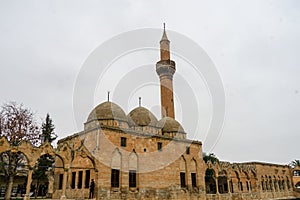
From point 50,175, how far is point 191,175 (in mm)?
13845

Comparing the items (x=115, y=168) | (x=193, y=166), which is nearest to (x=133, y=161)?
(x=115, y=168)

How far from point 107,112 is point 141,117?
370 centimetres

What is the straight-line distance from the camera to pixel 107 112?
75.8 feet

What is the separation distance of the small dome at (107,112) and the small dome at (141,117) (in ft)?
4.72

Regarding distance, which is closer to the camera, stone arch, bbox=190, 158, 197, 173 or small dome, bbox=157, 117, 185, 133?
stone arch, bbox=190, 158, 197, 173

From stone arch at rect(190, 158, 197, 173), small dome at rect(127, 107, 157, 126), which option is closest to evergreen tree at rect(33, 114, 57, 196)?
small dome at rect(127, 107, 157, 126)

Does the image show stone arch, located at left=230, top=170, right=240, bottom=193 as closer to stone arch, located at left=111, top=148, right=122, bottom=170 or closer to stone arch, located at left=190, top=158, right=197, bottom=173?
stone arch, located at left=190, top=158, right=197, bottom=173

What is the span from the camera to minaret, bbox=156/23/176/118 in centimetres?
3047

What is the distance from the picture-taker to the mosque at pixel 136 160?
1970cm

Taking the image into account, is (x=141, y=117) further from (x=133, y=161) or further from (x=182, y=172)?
(x=182, y=172)

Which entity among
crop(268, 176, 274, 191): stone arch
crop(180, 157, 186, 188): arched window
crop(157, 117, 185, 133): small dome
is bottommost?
crop(268, 176, 274, 191): stone arch

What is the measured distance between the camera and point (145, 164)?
886 inches

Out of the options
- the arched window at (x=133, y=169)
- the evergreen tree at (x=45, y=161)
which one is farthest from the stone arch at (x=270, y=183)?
the evergreen tree at (x=45, y=161)

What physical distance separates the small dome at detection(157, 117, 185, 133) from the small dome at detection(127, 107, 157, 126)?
869mm
